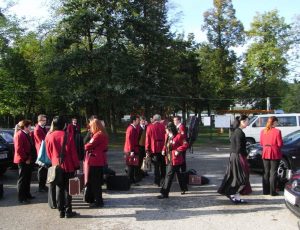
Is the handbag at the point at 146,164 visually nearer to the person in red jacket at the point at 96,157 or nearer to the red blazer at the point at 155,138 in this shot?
the red blazer at the point at 155,138

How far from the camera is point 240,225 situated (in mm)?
6812

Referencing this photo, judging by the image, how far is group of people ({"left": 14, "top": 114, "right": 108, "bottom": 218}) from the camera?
7.39 metres

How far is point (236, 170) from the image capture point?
823cm

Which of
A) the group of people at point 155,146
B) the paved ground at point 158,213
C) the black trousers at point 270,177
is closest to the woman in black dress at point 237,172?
the paved ground at point 158,213

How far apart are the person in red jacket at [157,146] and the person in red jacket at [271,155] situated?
272cm

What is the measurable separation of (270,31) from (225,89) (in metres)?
8.93

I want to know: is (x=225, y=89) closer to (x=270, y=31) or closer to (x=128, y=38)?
(x=270, y=31)

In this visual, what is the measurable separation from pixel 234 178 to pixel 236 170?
17cm

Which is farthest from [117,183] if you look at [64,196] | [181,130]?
[64,196]

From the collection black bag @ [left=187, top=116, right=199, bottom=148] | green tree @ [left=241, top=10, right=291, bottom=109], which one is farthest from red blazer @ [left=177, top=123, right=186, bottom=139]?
green tree @ [left=241, top=10, right=291, bottom=109]

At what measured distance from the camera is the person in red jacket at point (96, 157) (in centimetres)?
811

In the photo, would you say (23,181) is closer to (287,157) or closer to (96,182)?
(96,182)

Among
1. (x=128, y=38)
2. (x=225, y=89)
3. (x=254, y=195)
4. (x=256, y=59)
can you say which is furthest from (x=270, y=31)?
(x=254, y=195)

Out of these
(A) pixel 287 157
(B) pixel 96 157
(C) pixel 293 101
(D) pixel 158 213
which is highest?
(C) pixel 293 101
